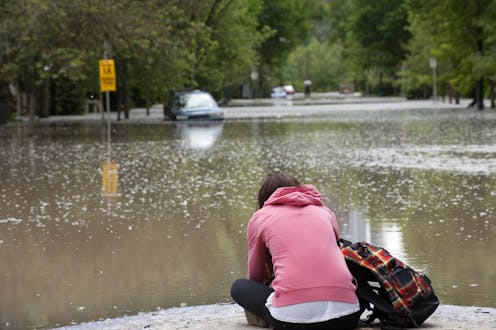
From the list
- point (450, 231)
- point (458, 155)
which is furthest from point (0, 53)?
point (450, 231)

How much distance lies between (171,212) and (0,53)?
2801 cm

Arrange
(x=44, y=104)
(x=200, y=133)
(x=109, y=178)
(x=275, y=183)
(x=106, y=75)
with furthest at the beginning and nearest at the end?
(x=44, y=104)
(x=106, y=75)
(x=200, y=133)
(x=109, y=178)
(x=275, y=183)

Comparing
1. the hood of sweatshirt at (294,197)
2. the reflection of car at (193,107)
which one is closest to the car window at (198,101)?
the reflection of car at (193,107)

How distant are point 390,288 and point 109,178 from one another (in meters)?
13.5

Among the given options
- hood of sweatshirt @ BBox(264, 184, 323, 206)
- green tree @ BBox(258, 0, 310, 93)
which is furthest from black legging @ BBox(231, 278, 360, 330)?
green tree @ BBox(258, 0, 310, 93)

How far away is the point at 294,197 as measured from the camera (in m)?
6.21

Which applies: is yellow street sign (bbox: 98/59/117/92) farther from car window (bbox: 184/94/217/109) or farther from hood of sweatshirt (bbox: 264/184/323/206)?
hood of sweatshirt (bbox: 264/184/323/206)

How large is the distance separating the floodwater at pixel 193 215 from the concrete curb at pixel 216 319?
600 millimetres

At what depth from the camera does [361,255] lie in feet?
20.7

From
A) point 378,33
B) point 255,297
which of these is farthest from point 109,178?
point 378,33

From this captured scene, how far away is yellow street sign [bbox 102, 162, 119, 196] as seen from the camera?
1725cm

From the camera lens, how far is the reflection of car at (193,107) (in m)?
47.1

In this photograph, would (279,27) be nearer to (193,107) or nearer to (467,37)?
(467,37)

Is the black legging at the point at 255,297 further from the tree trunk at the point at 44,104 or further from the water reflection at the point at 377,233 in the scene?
the tree trunk at the point at 44,104
